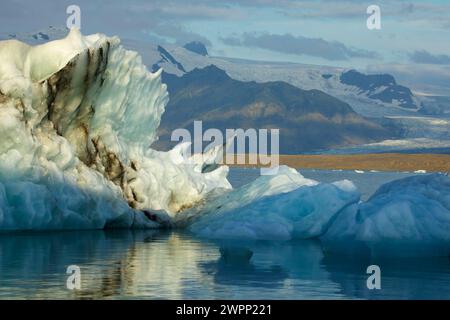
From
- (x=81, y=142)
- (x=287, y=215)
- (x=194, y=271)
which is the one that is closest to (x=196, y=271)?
(x=194, y=271)

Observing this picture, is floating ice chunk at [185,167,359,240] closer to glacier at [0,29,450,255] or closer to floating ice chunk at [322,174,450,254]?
glacier at [0,29,450,255]

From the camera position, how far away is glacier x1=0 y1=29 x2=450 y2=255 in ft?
93.6

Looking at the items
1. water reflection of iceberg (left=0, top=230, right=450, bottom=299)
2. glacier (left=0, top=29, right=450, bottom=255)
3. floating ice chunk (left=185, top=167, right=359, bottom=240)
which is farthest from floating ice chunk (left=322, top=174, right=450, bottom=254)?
floating ice chunk (left=185, top=167, right=359, bottom=240)

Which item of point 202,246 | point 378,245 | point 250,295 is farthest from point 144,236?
point 250,295

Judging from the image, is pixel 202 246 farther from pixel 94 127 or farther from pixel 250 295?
pixel 250 295

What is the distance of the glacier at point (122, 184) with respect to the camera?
28531 mm

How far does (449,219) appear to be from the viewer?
27969 millimetres

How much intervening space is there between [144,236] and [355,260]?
9.28 m

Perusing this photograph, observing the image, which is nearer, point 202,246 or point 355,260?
point 355,260

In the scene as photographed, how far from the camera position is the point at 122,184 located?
36438 millimetres

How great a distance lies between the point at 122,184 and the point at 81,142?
2.40 m

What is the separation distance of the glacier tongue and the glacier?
1.6 inches

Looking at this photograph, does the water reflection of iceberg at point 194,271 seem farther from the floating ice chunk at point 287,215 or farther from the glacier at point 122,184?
the glacier at point 122,184

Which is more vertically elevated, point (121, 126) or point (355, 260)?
point (121, 126)
